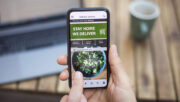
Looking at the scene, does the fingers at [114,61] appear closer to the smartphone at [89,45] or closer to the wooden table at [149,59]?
the smartphone at [89,45]

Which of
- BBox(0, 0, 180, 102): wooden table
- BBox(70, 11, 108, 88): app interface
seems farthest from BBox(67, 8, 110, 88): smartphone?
BBox(0, 0, 180, 102): wooden table

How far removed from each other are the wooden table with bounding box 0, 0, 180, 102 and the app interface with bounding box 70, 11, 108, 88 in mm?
169

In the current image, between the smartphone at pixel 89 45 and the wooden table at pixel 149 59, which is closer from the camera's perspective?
the smartphone at pixel 89 45

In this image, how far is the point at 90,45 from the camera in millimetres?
604

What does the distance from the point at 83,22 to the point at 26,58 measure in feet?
1.09

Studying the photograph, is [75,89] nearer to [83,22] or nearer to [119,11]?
[83,22]

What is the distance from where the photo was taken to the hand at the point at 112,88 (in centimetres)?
53

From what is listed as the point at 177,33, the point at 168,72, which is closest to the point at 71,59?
the point at 168,72

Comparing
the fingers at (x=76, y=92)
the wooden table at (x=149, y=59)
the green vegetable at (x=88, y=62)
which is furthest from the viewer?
the wooden table at (x=149, y=59)

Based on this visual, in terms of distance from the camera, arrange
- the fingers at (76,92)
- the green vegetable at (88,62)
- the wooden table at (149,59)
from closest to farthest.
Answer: the fingers at (76,92) < the green vegetable at (88,62) < the wooden table at (149,59)

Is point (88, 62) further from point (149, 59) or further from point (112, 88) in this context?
point (149, 59)

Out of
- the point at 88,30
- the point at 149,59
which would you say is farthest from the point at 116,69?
the point at 149,59

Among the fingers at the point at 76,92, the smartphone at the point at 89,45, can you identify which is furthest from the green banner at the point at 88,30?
the fingers at the point at 76,92

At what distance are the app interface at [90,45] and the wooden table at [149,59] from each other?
0.56 feet
